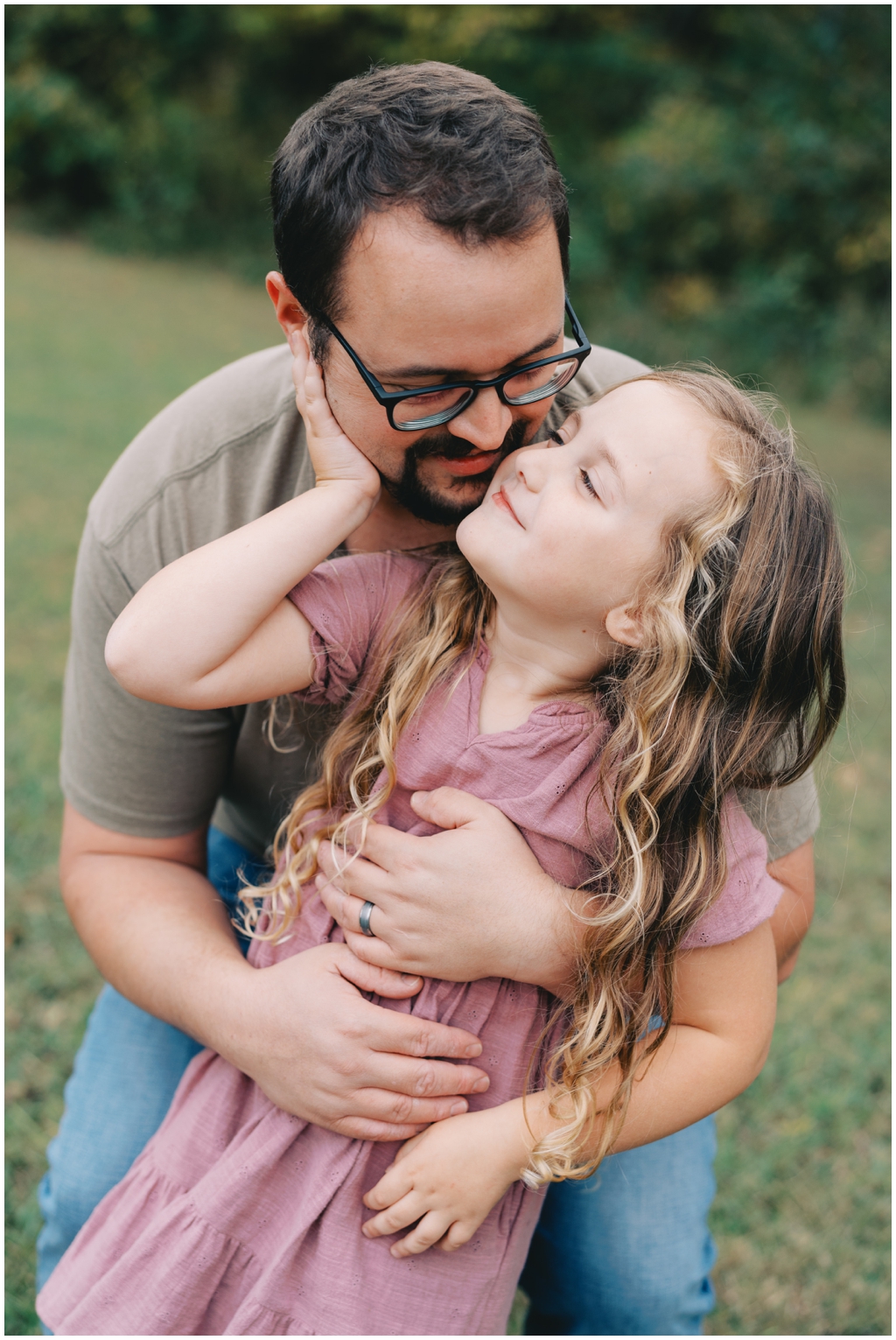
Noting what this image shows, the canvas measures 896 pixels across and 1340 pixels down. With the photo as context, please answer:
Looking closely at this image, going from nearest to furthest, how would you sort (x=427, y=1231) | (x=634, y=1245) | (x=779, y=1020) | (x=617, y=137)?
(x=427, y=1231) → (x=634, y=1245) → (x=779, y=1020) → (x=617, y=137)

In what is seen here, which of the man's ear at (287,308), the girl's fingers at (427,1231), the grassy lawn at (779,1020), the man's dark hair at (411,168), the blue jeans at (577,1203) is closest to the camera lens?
the girl's fingers at (427,1231)

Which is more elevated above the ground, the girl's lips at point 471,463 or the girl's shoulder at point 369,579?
the girl's lips at point 471,463

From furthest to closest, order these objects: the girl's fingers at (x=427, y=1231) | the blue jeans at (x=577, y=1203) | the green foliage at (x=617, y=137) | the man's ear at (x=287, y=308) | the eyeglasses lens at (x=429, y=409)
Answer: the green foliage at (x=617, y=137), the blue jeans at (x=577, y=1203), the man's ear at (x=287, y=308), the eyeglasses lens at (x=429, y=409), the girl's fingers at (x=427, y=1231)

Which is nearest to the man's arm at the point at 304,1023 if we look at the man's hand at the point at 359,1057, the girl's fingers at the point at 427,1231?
the man's hand at the point at 359,1057

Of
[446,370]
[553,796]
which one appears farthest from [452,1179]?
[446,370]

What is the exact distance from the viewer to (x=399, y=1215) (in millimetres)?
1718

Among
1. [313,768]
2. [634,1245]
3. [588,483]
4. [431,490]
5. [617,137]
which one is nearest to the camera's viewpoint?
[588,483]

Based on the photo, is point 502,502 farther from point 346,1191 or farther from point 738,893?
point 346,1191

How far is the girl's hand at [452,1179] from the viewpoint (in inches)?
67.5

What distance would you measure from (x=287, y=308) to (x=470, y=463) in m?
0.47

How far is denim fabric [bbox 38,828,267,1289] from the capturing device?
2.15 m

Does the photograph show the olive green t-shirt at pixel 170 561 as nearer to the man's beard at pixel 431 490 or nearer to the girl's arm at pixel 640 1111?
the man's beard at pixel 431 490

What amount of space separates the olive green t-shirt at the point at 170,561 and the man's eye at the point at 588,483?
0.55m

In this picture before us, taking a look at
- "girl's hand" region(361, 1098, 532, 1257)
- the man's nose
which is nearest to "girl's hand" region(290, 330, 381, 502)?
the man's nose
